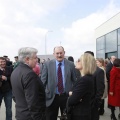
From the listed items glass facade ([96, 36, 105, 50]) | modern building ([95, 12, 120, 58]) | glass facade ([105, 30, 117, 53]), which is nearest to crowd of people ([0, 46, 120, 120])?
modern building ([95, 12, 120, 58])

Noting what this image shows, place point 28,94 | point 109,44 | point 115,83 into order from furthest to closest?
point 109,44, point 115,83, point 28,94

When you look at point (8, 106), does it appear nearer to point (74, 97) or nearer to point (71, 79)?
point (71, 79)

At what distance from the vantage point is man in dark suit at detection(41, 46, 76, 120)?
5207 mm

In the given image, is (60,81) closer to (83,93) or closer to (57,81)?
(57,81)

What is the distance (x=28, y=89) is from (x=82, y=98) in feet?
3.44

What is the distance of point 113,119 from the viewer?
781cm

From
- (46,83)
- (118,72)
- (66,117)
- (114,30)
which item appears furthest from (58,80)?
(114,30)

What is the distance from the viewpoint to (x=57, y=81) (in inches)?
207

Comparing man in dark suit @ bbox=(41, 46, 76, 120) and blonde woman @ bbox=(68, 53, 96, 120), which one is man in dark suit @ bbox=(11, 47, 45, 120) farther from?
man in dark suit @ bbox=(41, 46, 76, 120)

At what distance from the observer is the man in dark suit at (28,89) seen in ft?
11.2

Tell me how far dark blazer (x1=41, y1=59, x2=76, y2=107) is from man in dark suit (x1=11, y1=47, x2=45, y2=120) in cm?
162

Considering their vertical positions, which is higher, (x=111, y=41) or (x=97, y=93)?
(x=111, y=41)

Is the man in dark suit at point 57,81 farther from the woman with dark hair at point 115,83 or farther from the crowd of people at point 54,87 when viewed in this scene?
the woman with dark hair at point 115,83

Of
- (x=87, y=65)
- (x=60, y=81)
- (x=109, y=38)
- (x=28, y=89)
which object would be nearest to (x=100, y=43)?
(x=109, y=38)
